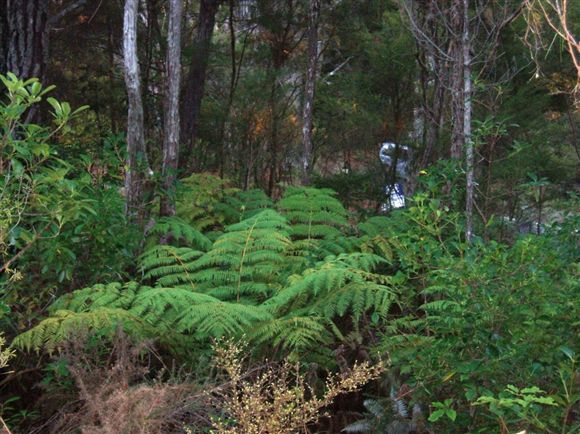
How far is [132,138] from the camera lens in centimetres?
607

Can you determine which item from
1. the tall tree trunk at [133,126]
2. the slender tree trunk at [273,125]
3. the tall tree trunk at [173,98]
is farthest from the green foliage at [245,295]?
the slender tree trunk at [273,125]

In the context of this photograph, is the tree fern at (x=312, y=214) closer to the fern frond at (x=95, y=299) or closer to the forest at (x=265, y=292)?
the forest at (x=265, y=292)

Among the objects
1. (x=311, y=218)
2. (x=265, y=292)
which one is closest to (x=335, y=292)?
(x=265, y=292)

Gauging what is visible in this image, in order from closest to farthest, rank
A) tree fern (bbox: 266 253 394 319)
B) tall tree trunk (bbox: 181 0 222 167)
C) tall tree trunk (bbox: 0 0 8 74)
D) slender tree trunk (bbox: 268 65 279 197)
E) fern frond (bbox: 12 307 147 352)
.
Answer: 1. fern frond (bbox: 12 307 147 352)
2. tree fern (bbox: 266 253 394 319)
3. tall tree trunk (bbox: 0 0 8 74)
4. tall tree trunk (bbox: 181 0 222 167)
5. slender tree trunk (bbox: 268 65 279 197)

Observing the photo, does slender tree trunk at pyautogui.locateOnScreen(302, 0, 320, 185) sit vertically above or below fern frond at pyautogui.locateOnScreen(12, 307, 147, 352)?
above

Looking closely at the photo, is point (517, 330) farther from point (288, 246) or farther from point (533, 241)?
point (288, 246)

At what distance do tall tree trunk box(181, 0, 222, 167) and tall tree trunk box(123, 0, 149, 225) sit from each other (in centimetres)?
378

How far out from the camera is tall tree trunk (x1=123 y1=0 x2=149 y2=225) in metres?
5.68

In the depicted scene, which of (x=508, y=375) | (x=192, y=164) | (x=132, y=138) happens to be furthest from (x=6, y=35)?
(x=192, y=164)

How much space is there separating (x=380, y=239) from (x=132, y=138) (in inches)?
96.0

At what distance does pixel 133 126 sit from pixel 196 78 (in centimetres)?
487

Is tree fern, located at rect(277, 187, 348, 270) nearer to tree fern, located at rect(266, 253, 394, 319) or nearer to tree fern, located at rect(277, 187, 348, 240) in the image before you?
tree fern, located at rect(277, 187, 348, 240)

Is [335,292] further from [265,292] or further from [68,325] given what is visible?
[68,325]

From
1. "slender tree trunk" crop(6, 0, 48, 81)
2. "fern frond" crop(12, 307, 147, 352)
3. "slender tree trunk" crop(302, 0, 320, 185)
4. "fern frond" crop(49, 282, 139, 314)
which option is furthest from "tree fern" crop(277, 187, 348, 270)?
"slender tree trunk" crop(302, 0, 320, 185)
